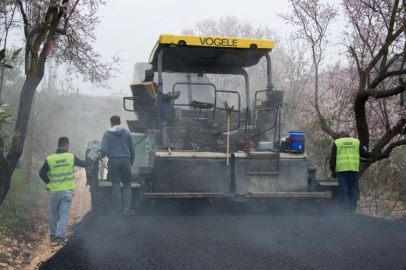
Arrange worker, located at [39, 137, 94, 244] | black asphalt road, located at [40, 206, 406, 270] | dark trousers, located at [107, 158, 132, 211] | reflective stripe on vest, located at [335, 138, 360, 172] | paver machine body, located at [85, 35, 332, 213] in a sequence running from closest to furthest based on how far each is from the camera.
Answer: black asphalt road, located at [40, 206, 406, 270] → worker, located at [39, 137, 94, 244] → paver machine body, located at [85, 35, 332, 213] → dark trousers, located at [107, 158, 132, 211] → reflective stripe on vest, located at [335, 138, 360, 172]

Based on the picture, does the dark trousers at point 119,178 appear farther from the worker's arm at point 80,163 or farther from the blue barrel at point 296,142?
the blue barrel at point 296,142

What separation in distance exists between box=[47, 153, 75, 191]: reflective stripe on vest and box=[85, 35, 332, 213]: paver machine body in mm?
931

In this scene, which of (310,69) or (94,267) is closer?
(94,267)

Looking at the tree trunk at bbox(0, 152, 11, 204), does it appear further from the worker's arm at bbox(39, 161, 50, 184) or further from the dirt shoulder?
the worker's arm at bbox(39, 161, 50, 184)

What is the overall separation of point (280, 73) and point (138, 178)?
497 inches

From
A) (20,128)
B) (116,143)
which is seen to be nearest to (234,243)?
(116,143)

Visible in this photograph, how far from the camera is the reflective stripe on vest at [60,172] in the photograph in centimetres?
625

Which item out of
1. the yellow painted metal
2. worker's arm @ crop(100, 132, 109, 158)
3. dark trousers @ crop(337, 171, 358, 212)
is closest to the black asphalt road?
dark trousers @ crop(337, 171, 358, 212)

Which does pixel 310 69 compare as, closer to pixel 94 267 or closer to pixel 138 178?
pixel 138 178

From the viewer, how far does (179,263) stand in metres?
4.41

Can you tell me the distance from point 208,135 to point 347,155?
2.14 meters

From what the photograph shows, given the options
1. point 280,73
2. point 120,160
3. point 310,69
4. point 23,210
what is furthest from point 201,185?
point 280,73

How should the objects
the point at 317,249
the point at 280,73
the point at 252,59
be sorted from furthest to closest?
the point at 280,73, the point at 252,59, the point at 317,249

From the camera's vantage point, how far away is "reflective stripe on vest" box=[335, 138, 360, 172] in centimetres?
704
